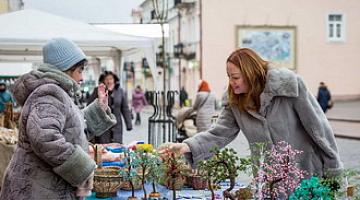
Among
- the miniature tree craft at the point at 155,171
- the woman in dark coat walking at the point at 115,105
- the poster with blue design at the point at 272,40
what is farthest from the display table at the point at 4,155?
the poster with blue design at the point at 272,40

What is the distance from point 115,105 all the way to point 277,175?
6.31 metres

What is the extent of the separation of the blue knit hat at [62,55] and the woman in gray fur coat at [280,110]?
2.39ft

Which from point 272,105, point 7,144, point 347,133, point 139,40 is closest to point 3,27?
point 139,40

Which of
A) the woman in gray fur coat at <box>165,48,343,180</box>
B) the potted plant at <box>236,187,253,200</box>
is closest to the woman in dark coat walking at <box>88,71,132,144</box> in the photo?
the woman in gray fur coat at <box>165,48,343,180</box>

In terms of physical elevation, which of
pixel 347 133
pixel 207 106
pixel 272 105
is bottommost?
pixel 347 133

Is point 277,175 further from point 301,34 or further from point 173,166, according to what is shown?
point 301,34

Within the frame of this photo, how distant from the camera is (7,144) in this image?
6.83m

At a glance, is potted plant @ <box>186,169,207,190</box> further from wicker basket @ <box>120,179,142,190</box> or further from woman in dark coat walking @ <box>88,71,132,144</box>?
woman in dark coat walking @ <box>88,71,132,144</box>

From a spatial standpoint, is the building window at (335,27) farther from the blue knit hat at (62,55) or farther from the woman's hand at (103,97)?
the blue knit hat at (62,55)

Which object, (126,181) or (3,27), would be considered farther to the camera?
(3,27)

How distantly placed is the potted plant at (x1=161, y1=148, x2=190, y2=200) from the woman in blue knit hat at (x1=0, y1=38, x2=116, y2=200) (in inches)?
24.6

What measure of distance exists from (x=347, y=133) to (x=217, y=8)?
18826mm

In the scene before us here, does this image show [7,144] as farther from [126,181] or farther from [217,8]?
[217,8]

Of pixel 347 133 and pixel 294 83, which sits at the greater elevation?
A: pixel 294 83
